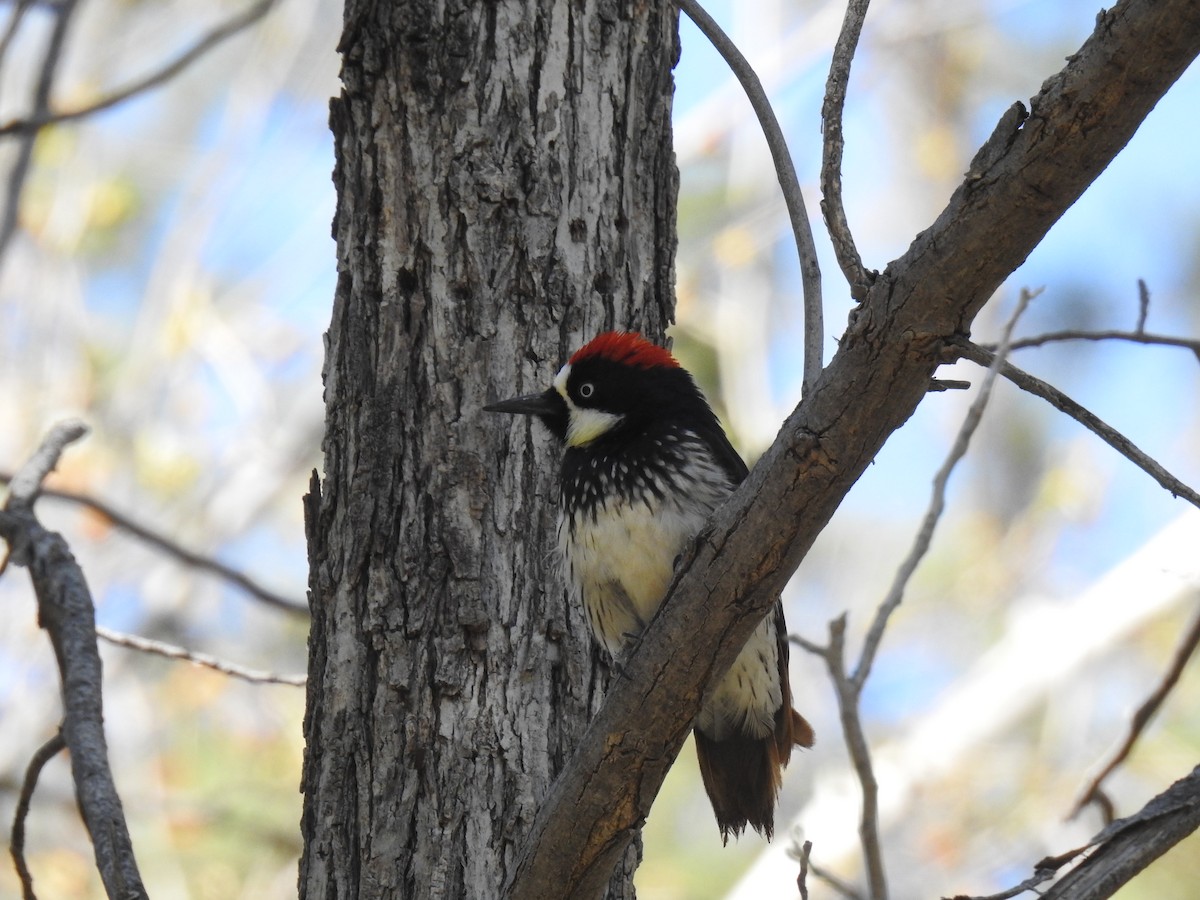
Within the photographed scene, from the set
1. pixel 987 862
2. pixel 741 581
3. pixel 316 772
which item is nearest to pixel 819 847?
pixel 987 862

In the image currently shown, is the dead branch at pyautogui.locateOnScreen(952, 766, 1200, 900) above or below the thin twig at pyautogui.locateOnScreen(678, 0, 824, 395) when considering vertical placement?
below

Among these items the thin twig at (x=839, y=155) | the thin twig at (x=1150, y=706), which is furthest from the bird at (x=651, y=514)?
the thin twig at (x=839, y=155)

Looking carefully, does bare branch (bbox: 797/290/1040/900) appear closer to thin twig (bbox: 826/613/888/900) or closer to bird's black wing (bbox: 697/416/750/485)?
thin twig (bbox: 826/613/888/900)

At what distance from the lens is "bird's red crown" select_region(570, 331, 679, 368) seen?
123 inches

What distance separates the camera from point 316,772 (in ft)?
9.30

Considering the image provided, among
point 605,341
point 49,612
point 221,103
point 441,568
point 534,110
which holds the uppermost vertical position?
point 221,103

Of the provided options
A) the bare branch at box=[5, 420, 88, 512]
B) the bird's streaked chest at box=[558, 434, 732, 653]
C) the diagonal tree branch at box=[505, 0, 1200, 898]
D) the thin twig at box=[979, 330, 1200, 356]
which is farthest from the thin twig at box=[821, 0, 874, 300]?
the bare branch at box=[5, 420, 88, 512]

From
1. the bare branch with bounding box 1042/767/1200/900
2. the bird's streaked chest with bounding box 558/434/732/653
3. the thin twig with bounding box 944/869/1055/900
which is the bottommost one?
the bare branch with bounding box 1042/767/1200/900

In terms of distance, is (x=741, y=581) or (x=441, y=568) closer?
(x=741, y=581)

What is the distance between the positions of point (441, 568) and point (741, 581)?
3.07 ft

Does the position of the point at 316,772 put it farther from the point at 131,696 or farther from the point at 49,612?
the point at 131,696

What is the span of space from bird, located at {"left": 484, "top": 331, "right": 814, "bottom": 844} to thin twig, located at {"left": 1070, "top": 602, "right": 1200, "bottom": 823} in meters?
0.74

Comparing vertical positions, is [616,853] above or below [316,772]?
below

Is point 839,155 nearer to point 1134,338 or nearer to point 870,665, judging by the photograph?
point 1134,338
